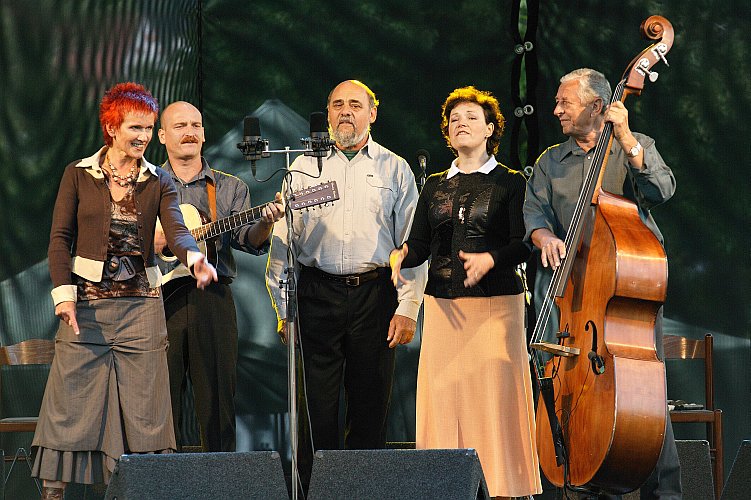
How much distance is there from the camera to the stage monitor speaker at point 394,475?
127 inches

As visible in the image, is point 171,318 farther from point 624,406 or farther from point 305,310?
point 624,406

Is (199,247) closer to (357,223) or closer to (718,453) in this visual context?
(357,223)

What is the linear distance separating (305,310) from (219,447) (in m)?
0.82

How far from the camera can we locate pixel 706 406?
19.1ft

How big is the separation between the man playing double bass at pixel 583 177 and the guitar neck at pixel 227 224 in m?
1.34

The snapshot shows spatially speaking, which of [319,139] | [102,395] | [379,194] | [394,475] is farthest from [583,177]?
[102,395]

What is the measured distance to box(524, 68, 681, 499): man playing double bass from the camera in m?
4.09

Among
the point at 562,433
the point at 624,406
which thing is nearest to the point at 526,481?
the point at 562,433

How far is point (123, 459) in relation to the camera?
3.16 m

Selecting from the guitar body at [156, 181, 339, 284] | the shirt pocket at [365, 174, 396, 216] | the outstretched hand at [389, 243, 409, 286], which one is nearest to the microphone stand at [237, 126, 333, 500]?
the guitar body at [156, 181, 339, 284]

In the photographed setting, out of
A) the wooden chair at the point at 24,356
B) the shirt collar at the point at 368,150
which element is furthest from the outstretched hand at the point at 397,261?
the wooden chair at the point at 24,356

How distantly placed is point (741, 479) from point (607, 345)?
25.3 inches

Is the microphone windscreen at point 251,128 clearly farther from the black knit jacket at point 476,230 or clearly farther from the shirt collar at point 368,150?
the black knit jacket at point 476,230

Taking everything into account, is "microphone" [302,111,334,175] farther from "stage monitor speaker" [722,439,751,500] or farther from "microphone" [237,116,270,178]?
"stage monitor speaker" [722,439,751,500]
